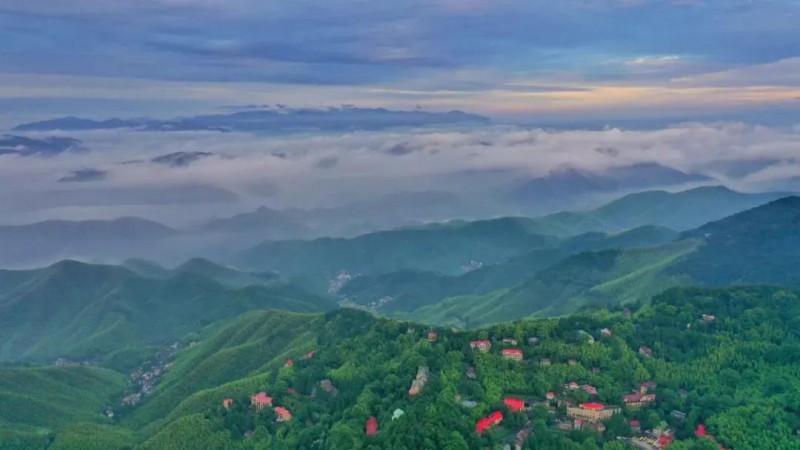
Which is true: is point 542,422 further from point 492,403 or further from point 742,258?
point 742,258

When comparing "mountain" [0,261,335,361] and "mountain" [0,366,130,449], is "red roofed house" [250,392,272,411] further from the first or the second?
"mountain" [0,261,335,361]

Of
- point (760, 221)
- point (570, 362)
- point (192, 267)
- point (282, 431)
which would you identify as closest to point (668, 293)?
point (570, 362)

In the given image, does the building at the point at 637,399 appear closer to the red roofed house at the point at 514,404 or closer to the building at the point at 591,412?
the building at the point at 591,412

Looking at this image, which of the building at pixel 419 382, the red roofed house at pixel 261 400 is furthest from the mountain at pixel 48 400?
the building at pixel 419 382

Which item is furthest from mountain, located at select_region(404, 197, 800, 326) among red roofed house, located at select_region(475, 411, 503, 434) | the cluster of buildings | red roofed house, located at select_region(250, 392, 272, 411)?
red roofed house, located at select_region(250, 392, 272, 411)

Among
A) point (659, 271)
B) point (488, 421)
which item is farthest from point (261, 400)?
point (659, 271)

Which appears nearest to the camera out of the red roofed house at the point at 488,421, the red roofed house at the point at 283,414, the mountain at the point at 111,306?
the red roofed house at the point at 488,421
